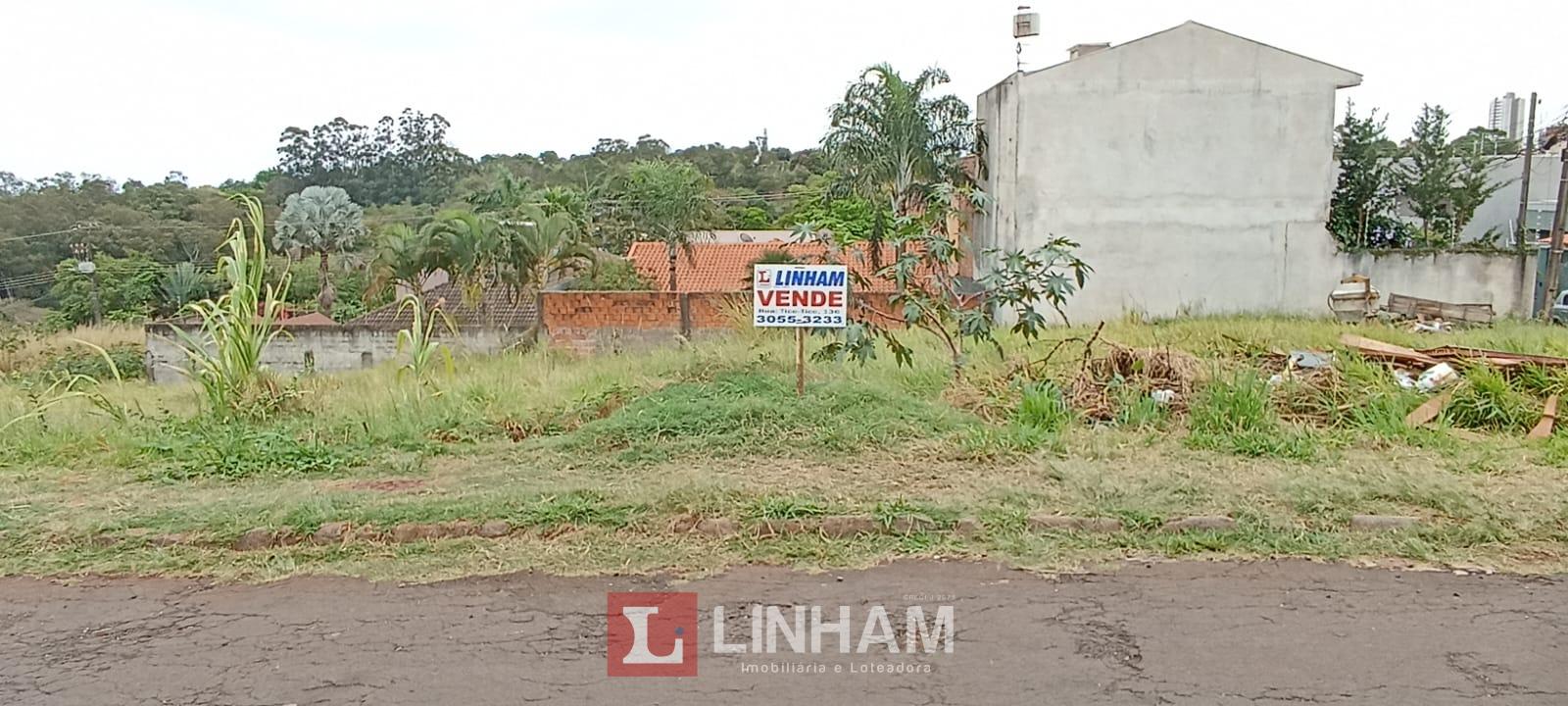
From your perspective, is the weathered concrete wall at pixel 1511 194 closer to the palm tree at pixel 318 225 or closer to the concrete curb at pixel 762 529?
the concrete curb at pixel 762 529

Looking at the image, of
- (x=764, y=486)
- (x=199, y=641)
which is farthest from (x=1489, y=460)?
(x=199, y=641)

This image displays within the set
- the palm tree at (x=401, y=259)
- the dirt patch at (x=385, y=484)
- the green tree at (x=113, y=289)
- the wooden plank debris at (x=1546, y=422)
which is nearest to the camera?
the dirt patch at (x=385, y=484)

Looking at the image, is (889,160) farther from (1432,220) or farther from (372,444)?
(372,444)

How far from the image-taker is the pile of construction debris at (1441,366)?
280 inches

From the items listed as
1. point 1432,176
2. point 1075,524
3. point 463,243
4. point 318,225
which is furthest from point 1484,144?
point 318,225

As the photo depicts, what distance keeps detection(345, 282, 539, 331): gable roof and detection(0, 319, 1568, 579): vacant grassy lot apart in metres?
9.77

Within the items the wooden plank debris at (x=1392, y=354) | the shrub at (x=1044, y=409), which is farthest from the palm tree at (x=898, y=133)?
the shrub at (x=1044, y=409)

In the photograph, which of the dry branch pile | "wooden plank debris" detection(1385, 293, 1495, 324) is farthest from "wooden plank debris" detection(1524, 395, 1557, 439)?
"wooden plank debris" detection(1385, 293, 1495, 324)

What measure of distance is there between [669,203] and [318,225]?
11842 mm

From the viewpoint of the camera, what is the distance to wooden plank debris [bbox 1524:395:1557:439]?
682 centimetres

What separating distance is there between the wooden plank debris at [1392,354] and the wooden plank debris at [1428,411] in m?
1.01

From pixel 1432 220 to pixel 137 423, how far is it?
20773 millimetres

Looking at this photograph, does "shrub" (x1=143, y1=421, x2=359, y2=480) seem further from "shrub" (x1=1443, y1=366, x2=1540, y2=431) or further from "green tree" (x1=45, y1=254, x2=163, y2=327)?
"green tree" (x1=45, y1=254, x2=163, y2=327)

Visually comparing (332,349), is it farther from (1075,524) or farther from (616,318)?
(1075,524)
